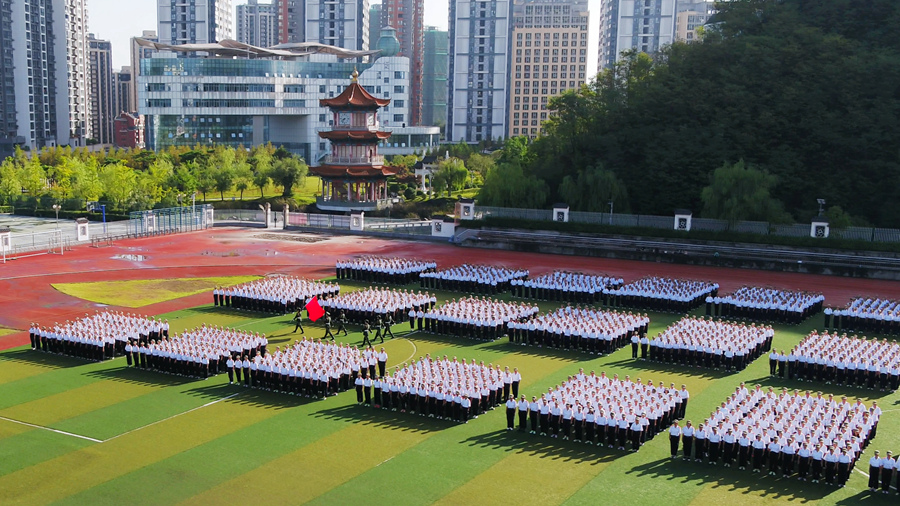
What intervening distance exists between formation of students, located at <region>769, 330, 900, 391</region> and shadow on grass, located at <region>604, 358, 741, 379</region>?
133 cm

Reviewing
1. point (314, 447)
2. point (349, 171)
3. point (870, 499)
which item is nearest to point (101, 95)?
point (349, 171)

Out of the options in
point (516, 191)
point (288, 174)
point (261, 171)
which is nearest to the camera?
point (516, 191)

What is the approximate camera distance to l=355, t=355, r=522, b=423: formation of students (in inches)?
707

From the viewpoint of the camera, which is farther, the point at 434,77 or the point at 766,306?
the point at 434,77

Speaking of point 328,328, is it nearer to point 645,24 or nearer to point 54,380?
point 54,380

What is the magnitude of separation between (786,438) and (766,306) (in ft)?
44.8

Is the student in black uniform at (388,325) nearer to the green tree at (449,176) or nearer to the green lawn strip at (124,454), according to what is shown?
the green lawn strip at (124,454)

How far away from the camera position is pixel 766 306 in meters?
28.2

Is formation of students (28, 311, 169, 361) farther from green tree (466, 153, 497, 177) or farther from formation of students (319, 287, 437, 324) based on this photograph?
green tree (466, 153, 497, 177)

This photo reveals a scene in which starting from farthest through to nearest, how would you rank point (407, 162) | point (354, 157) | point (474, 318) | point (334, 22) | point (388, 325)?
point (334, 22) → point (407, 162) → point (354, 157) → point (474, 318) → point (388, 325)

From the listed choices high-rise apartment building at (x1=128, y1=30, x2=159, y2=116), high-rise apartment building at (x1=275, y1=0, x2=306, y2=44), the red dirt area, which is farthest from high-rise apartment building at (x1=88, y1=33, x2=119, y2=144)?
the red dirt area

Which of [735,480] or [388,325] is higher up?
[388,325]

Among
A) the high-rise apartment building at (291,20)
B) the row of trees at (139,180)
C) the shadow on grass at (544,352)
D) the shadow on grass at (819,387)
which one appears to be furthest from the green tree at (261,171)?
the high-rise apartment building at (291,20)

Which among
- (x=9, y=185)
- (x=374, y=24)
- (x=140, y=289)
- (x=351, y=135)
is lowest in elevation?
(x=140, y=289)
